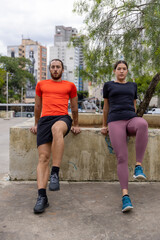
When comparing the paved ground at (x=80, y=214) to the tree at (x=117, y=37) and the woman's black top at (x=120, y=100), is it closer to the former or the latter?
the woman's black top at (x=120, y=100)

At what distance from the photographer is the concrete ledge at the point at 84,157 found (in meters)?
3.73

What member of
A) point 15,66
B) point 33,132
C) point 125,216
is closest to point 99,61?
point 33,132

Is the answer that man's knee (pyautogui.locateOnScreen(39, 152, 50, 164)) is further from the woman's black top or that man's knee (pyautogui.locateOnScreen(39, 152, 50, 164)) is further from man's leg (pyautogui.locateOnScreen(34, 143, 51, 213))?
the woman's black top

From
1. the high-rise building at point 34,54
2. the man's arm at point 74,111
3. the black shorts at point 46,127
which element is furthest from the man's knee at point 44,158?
the high-rise building at point 34,54

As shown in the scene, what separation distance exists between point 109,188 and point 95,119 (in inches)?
202

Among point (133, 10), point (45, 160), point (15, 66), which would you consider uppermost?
point (15, 66)

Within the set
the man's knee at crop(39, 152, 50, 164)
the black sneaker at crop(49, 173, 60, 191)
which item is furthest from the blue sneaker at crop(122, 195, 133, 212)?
the man's knee at crop(39, 152, 50, 164)

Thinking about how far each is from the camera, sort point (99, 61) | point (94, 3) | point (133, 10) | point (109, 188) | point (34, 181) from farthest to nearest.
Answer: point (99, 61) → point (94, 3) → point (133, 10) → point (34, 181) → point (109, 188)

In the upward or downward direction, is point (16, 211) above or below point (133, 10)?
below

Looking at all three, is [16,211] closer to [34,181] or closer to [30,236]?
[30,236]

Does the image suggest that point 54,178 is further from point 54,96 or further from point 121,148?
point 54,96

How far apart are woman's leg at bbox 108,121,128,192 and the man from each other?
0.56 m

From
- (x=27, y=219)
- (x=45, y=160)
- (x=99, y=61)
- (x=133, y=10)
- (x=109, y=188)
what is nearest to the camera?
(x=27, y=219)

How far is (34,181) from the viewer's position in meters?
3.71
